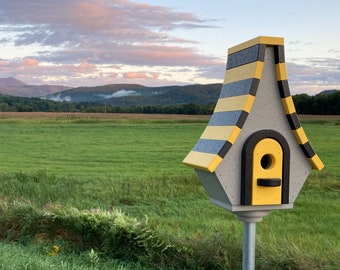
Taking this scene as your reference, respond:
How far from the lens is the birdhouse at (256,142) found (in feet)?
13.0

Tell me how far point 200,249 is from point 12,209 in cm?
244

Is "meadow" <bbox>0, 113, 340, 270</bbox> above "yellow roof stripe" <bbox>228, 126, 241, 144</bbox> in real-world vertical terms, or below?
below

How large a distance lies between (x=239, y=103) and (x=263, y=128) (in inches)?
10.8

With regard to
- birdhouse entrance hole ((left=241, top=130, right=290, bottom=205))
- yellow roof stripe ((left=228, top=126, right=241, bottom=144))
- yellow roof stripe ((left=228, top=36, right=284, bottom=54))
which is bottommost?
birdhouse entrance hole ((left=241, top=130, right=290, bottom=205))

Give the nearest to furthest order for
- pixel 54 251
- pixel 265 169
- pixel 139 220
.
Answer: pixel 265 169, pixel 54 251, pixel 139 220

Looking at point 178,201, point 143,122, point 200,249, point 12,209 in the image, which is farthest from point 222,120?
point 143,122

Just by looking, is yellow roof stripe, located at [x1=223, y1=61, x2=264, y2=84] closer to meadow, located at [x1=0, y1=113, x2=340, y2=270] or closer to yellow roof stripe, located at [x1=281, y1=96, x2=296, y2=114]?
yellow roof stripe, located at [x1=281, y1=96, x2=296, y2=114]

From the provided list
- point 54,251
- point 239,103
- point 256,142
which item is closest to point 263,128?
point 256,142

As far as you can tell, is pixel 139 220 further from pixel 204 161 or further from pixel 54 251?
pixel 204 161

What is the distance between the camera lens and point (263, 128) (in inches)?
161

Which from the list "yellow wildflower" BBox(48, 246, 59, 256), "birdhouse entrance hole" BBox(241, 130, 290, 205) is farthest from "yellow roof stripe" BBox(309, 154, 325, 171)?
"yellow wildflower" BBox(48, 246, 59, 256)

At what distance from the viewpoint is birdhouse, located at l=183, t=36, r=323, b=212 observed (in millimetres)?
3965

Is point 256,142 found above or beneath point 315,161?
above

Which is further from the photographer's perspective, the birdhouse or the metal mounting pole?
the metal mounting pole
